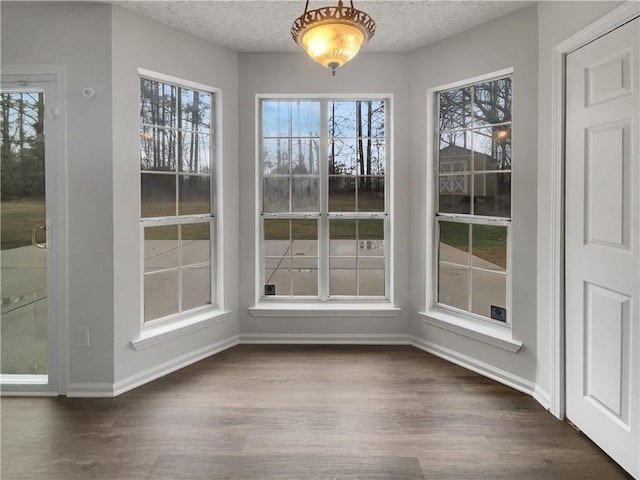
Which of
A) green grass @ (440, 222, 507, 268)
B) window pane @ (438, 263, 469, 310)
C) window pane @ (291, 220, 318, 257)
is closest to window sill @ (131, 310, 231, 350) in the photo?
window pane @ (291, 220, 318, 257)

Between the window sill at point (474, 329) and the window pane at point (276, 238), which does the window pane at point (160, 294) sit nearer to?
the window pane at point (276, 238)

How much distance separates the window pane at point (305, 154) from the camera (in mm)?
3652

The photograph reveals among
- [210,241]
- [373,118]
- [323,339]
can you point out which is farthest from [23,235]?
[373,118]

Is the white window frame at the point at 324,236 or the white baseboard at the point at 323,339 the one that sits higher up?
the white window frame at the point at 324,236

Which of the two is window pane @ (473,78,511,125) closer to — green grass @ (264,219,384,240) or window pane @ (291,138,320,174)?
green grass @ (264,219,384,240)

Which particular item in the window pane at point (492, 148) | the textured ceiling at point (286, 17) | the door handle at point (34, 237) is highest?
the textured ceiling at point (286, 17)

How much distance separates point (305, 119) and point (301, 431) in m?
2.62

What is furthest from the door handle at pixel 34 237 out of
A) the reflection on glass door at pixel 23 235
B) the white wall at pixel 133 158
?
the white wall at pixel 133 158

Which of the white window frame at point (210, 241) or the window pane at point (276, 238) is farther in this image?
the window pane at point (276, 238)

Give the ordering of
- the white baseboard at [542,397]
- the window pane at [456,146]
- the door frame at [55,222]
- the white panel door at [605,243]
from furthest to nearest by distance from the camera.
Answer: the window pane at [456,146] < the door frame at [55,222] < the white baseboard at [542,397] < the white panel door at [605,243]

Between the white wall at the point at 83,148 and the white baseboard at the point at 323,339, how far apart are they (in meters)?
1.28

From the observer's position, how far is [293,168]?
367 cm

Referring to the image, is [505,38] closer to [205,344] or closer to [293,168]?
[293,168]

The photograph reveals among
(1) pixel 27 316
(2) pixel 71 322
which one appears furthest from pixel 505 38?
(1) pixel 27 316
